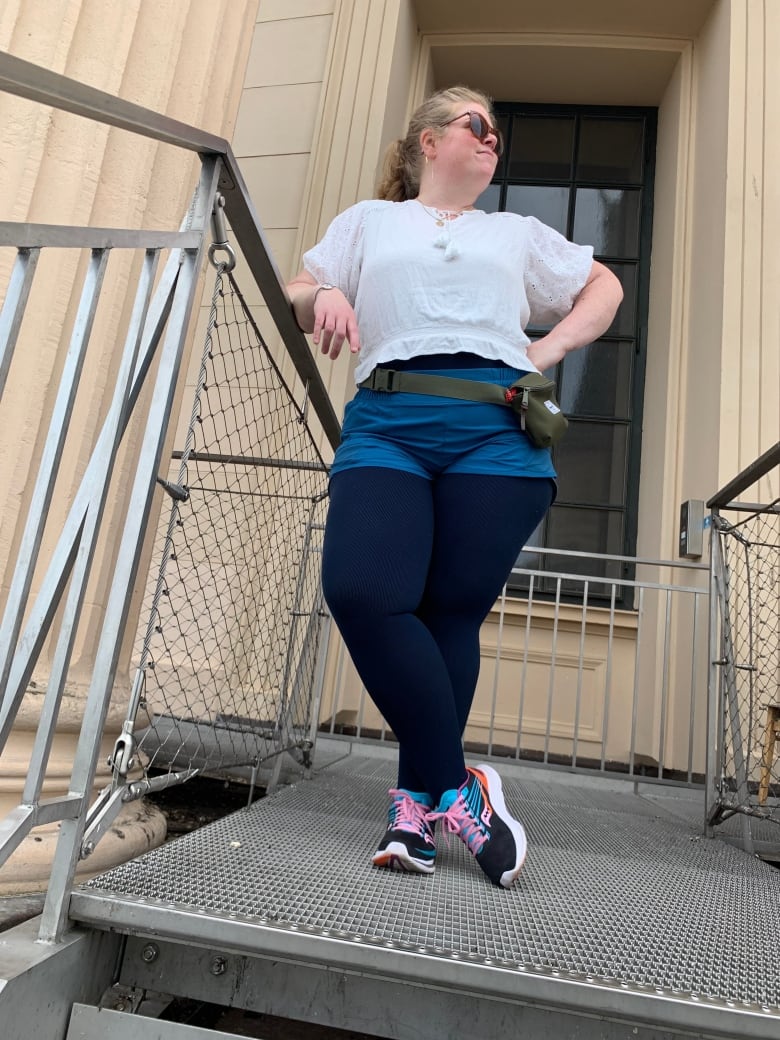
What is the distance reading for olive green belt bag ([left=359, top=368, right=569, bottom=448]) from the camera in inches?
49.2

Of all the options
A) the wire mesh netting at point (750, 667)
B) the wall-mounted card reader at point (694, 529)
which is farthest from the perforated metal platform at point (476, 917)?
the wall-mounted card reader at point (694, 529)

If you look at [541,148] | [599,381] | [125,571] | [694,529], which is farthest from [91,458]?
[541,148]

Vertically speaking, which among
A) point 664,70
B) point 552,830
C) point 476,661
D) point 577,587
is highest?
point 664,70

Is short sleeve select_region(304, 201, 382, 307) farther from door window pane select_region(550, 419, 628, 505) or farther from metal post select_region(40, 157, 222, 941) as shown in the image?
door window pane select_region(550, 419, 628, 505)

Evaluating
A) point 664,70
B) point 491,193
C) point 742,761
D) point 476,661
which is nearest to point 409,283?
point 476,661

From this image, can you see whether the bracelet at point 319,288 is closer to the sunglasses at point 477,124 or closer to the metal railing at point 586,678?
the sunglasses at point 477,124

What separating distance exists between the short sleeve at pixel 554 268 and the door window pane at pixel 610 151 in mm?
3798

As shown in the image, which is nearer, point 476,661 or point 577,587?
point 476,661

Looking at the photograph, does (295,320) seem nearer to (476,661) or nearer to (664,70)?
(476,661)

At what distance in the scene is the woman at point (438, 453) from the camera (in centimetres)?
118

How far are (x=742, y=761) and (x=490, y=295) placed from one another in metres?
1.55

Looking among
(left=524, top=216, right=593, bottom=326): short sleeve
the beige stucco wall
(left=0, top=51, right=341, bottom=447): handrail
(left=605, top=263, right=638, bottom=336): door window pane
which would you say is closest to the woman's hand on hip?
(left=0, top=51, right=341, bottom=447): handrail

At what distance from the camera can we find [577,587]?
406 cm

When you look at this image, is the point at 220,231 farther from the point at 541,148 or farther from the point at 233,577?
the point at 541,148
